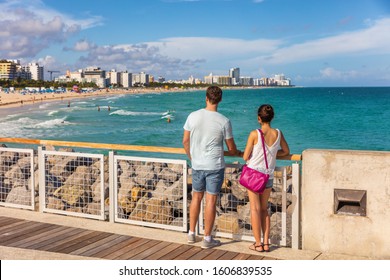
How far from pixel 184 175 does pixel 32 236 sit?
2058 mm

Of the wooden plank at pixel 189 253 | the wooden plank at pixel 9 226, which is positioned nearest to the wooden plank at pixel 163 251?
the wooden plank at pixel 189 253

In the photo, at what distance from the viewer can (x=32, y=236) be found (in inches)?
244

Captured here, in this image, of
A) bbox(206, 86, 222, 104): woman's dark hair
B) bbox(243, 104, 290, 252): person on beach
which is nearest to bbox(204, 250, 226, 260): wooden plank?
bbox(243, 104, 290, 252): person on beach

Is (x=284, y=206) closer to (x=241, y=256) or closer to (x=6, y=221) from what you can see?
(x=241, y=256)

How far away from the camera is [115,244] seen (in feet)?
19.3

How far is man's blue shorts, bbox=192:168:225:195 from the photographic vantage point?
218 inches

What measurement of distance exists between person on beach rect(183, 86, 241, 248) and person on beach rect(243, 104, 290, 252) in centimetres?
26

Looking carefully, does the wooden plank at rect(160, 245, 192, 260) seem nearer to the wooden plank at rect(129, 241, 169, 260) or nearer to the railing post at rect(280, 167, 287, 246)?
the wooden plank at rect(129, 241, 169, 260)

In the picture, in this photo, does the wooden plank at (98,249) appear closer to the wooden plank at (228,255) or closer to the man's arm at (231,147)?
the wooden plank at (228,255)

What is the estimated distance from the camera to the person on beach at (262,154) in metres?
5.29

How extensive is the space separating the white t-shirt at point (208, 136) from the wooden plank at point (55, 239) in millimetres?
1994

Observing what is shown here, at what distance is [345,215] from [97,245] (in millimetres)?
2868

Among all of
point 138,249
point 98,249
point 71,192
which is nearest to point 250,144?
point 138,249

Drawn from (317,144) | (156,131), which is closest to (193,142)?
(317,144)
